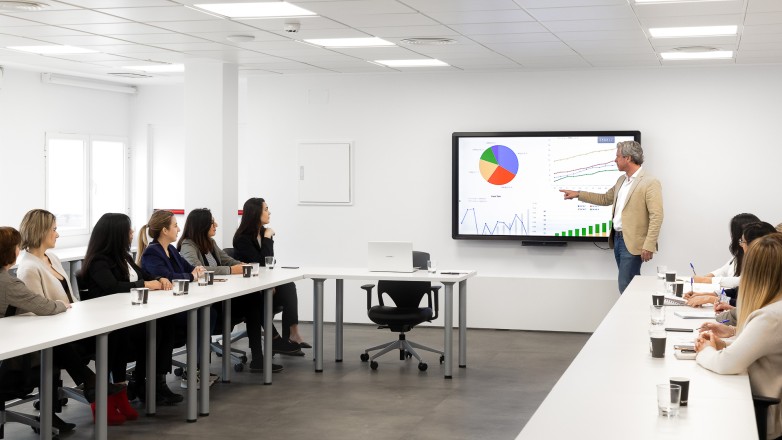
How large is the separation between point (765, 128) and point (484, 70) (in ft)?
9.12

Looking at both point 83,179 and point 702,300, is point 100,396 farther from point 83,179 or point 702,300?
point 83,179

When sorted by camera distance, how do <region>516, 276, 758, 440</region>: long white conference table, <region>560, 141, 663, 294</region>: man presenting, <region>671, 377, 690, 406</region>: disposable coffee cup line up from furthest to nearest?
<region>560, 141, 663, 294</region>: man presenting
<region>671, 377, 690, 406</region>: disposable coffee cup
<region>516, 276, 758, 440</region>: long white conference table

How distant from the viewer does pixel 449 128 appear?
9.80m

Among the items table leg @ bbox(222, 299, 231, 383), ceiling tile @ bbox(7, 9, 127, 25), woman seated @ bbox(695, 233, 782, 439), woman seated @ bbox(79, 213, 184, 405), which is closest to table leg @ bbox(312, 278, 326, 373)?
table leg @ bbox(222, 299, 231, 383)

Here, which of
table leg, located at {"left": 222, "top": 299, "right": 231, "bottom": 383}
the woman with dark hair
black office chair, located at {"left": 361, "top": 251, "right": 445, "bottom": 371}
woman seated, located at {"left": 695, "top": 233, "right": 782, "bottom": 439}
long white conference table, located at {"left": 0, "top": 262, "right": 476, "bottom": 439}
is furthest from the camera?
the woman with dark hair

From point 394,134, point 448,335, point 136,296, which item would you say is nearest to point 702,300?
point 448,335

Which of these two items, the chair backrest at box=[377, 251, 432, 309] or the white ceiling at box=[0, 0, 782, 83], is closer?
the white ceiling at box=[0, 0, 782, 83]

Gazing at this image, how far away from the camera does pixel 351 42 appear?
7.71m

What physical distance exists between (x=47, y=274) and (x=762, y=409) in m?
4.00

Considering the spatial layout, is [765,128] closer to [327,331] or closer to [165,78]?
[327,331]

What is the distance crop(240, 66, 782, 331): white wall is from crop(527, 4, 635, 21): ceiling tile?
10.2ft

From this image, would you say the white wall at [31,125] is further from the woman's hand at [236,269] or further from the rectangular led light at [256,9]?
the rectangular led light at [256,9]

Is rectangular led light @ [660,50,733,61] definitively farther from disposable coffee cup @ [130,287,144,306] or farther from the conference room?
disposable coffee cup @ [130,287,144,306]

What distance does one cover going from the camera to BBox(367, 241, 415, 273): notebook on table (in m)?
7.62
